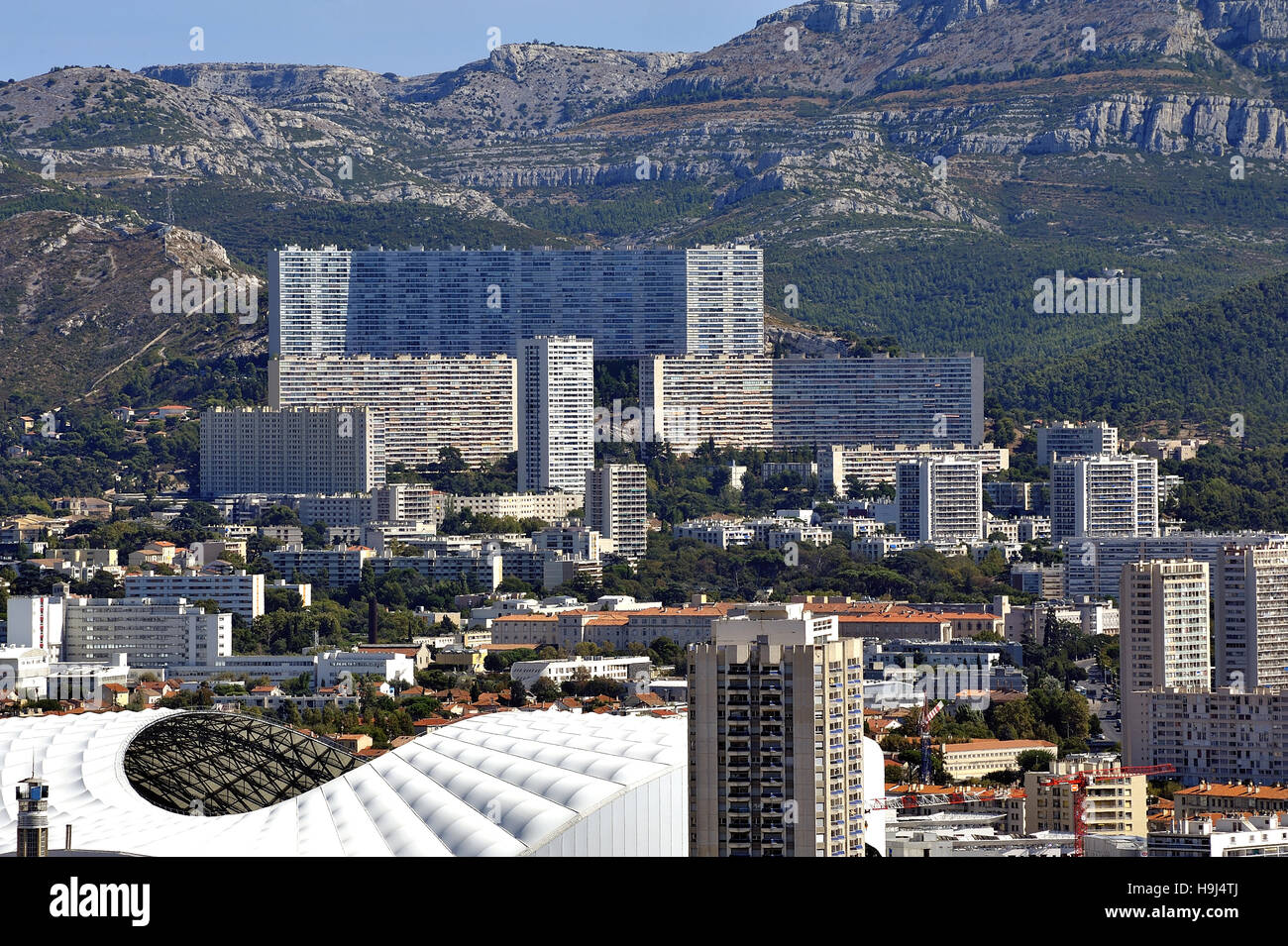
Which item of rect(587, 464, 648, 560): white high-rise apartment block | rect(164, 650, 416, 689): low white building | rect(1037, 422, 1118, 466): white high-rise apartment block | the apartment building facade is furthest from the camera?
rect(1037, 422, 1118, 466): white high-rise apartment block

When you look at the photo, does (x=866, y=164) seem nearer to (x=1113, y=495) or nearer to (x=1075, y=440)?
(x=1075, y=440)

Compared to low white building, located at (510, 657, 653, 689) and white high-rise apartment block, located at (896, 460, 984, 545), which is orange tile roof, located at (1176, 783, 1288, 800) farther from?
white high-rise apartment block, located at (896, 460, 984, 545)

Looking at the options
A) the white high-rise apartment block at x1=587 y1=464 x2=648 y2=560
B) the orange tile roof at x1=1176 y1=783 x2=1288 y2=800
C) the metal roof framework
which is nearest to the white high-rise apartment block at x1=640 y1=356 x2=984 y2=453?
the white high-rise apartment block at x1=587 y1=464 x2=648 y2=560

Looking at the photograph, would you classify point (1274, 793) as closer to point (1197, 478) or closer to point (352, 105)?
point (1197, 478)

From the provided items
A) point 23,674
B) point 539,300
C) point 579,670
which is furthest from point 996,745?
point 539,300
